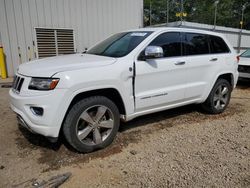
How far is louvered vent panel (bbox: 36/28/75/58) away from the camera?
9.31 meters

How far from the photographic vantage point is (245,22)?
108 feet

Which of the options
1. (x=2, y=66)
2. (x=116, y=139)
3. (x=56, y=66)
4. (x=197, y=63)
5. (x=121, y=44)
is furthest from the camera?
(x=2, y=66)

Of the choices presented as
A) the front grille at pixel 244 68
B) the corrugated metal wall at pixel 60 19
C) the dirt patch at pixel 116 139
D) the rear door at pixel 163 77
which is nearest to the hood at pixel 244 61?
the front grille at pixel 244 68

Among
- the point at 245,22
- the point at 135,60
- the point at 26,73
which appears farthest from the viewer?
the point at 245,22

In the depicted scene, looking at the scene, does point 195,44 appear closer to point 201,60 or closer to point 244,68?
point 201,60

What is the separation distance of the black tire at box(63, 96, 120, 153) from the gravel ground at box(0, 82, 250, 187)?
0.13 metres

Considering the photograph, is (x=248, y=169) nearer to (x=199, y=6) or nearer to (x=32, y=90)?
(x=32, y=90)

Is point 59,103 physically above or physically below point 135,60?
below

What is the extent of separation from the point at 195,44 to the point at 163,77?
1.13 meters

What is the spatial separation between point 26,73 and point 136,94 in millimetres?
1551

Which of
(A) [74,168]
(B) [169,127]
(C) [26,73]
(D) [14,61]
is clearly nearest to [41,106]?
(C) [26,73]

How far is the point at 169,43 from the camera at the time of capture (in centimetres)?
402

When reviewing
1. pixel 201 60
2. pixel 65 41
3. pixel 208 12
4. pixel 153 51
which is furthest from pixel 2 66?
pixel 208 12

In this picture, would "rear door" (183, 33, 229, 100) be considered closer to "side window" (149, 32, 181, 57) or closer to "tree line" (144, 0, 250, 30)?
"side window" (149, 32, 181, 57)
